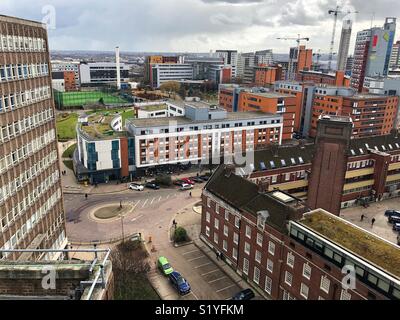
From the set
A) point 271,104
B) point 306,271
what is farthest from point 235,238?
point 271,104

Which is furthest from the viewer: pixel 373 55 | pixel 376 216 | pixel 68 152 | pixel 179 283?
pixel 373 55

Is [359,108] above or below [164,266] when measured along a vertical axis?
above

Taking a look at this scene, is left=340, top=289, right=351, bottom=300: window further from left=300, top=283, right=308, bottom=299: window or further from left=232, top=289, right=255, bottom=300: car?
left=232, top=289, right=255, bottom=300: car

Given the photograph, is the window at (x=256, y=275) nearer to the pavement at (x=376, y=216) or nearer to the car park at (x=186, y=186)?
the pavement at (x=376, y=216)

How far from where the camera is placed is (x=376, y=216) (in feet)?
208

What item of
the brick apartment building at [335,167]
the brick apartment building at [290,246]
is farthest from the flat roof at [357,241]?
the brick apartment building at [335,167]

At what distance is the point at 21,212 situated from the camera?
33.9 meters

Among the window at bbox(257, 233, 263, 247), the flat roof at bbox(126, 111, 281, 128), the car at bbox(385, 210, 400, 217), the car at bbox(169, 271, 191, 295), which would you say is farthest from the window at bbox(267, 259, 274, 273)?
the flat roof at bbox(126, 111, 281, 128)

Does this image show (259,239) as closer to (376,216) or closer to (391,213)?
(376,216)

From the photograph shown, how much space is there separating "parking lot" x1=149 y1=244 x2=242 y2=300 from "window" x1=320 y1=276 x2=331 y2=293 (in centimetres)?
1225

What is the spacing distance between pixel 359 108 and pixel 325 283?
8630 centimetres

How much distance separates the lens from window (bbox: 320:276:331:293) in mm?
31328

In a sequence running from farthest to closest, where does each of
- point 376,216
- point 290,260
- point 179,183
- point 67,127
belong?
point 67,127 → point 179,183 → point 376,216 → point 290,260
